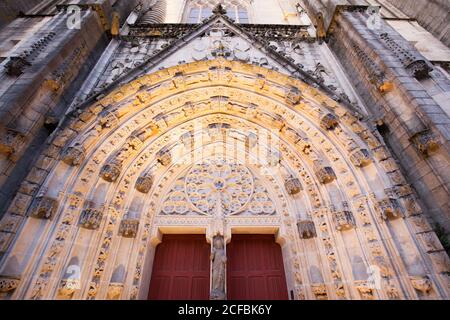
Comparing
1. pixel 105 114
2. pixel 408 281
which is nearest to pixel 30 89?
pixel 105 114

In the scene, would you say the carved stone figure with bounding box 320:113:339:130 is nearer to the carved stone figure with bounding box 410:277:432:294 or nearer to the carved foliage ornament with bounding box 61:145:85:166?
the carved stone figure with bounding box 410:277:432:294

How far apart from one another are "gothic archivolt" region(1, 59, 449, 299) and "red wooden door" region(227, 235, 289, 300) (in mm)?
328

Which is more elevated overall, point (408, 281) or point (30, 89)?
point (30, 89)

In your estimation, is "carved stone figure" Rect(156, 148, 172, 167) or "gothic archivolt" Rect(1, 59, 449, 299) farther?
"carved stone figure" Rect(156, 148, 172, 167)

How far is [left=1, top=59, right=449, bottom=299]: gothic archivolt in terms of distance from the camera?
3404 millimetres

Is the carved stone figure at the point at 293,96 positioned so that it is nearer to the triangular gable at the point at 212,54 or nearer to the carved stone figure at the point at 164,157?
the triangular gable at the point at 212,54

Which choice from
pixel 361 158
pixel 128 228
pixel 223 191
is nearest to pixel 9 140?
pixel 128 228

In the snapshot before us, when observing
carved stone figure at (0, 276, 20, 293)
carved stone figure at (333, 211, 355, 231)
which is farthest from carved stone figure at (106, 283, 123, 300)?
carved stone figure at (333, 211, 355, 231)

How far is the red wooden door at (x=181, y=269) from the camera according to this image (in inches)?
170

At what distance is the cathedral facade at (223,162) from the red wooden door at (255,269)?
30mm

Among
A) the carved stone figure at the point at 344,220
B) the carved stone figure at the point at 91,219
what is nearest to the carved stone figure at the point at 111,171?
the carved stone figure at the point at 91,219
